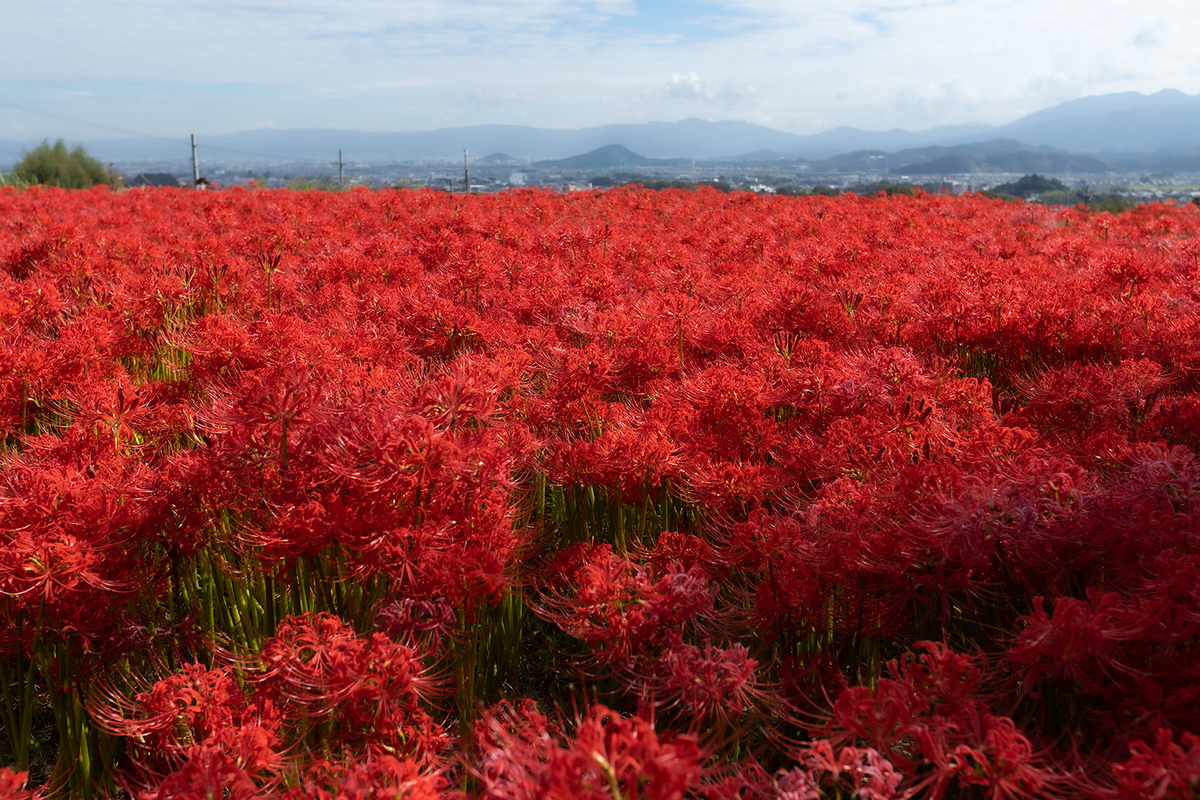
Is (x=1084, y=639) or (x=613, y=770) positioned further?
(x=1084, y=639)

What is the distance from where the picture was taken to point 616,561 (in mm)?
2373

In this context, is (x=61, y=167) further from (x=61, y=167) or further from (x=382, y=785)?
(x=382, y=785)

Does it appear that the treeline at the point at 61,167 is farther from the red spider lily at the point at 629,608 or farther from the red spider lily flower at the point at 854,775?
the red spider lily flower at the point at 854,775

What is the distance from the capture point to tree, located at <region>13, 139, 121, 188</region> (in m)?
23.9

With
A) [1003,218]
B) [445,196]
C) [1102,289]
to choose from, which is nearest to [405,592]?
[1102,289]

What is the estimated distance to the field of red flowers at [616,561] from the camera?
1698 millimetres

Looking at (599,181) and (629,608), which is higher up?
(599,181)

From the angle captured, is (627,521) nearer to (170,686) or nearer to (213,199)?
(170,686)

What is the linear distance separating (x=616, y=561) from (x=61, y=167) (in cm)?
3033

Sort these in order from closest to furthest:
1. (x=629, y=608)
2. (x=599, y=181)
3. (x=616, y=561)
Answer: (x=629, y=608) < (x=616, y=561) < (x=599, y=181)

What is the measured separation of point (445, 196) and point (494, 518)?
12402 millimetres

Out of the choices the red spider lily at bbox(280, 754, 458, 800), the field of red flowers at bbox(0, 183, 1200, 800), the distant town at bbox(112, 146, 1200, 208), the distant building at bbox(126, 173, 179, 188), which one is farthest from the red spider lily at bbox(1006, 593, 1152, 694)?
the distant building at bbox(126, 173, 179, 188)

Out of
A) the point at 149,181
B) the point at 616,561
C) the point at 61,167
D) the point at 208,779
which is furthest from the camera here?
the point at 61,167

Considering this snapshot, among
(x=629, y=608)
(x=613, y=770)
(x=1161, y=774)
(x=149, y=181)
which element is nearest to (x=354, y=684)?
(x=629, y=608)
